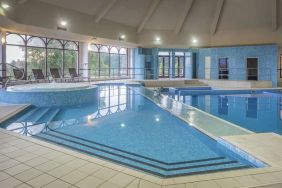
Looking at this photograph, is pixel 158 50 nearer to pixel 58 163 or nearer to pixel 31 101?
pixel 31 101

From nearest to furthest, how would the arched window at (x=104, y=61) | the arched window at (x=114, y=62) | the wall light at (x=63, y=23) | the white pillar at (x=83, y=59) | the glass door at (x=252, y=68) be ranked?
the wall light at (x=63, y=23) < the glass door at (x=252, y=68) < the white pillar at (x=83, y=59) < the arched window at (x=104, y=61) < the arched window at (x=114, y=62)

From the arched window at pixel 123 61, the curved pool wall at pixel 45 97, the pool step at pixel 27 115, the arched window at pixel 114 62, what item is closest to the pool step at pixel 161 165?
the pool step at pixel 27 115

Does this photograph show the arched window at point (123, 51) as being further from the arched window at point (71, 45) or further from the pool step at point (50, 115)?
the pool step at point (50, 115)

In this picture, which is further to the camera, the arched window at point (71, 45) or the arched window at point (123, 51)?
the arched window at point (123, 51)

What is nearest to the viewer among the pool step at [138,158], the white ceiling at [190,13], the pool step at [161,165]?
the pool step at [161,165]

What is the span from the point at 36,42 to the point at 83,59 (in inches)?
116

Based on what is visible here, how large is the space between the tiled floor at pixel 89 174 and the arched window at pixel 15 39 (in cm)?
936

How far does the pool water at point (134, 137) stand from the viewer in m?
3.18

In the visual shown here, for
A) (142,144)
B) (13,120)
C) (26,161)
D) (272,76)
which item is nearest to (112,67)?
(272,76)

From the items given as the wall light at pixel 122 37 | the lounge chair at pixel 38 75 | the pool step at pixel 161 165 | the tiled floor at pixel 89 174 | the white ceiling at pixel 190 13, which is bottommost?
the pool step at pixel 161 165

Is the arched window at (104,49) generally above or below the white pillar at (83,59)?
above

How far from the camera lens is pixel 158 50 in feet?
54.6

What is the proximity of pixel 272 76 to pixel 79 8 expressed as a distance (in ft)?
34.1

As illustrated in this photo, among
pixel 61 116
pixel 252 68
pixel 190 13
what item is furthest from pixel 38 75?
pixel 252 68
